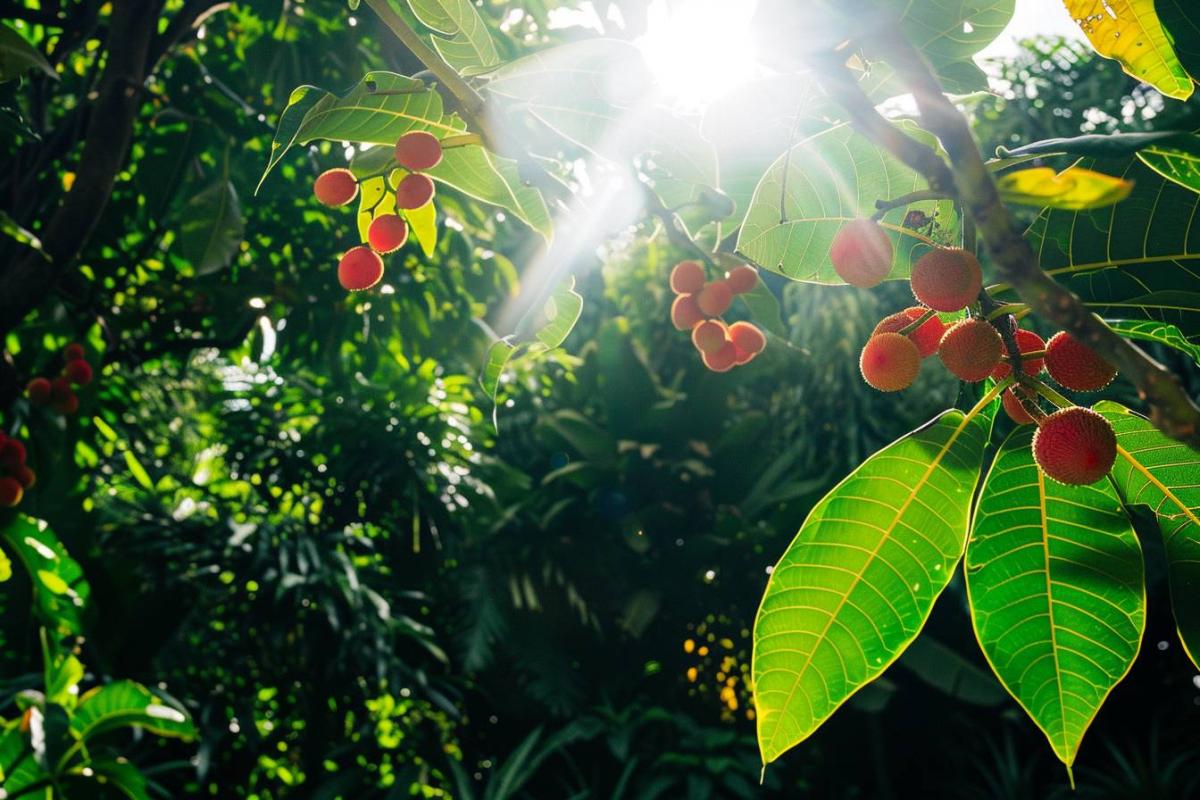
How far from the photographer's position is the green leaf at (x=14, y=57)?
811 millimetres

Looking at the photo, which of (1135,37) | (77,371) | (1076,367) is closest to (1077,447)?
(1076,367)

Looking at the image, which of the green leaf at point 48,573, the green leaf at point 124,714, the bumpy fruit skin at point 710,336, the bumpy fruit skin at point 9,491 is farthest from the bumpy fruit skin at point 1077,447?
the green leaf at point 124,714

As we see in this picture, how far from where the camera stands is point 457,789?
402 cm

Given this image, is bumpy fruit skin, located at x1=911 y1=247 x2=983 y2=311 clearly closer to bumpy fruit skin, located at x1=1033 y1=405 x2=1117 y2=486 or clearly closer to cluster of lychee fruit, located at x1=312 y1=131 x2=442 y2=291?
→ bumpy fruit skin, located at x1=1033 y1=405 x2=1117 y2=486

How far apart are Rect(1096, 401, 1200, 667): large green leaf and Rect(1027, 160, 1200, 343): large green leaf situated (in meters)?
0.06

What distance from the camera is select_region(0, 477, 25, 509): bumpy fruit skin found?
60.2 inches

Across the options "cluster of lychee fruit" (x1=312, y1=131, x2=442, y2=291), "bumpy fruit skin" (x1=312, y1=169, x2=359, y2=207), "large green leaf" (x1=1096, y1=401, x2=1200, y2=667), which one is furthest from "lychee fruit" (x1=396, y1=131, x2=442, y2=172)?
"large green leaf" (x1=1096, y1=401, x2=1200, y2=667)

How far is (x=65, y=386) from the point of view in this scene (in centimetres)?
176

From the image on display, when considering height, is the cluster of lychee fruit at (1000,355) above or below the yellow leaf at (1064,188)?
below

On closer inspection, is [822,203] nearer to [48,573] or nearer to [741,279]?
[741,279]

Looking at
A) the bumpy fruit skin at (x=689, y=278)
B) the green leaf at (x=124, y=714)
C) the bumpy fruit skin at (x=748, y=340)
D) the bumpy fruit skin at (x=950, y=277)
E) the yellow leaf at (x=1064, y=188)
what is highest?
the yellow leaf at (x=1064, y=188)

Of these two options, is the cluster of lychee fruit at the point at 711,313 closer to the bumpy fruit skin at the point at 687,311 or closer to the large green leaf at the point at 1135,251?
the bumpy fruit skin at the point at 687,311

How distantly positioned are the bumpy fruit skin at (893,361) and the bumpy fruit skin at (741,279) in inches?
11.3

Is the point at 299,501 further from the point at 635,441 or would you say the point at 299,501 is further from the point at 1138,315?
the point at 1138,315
